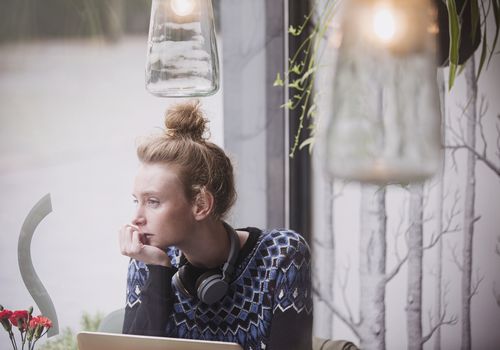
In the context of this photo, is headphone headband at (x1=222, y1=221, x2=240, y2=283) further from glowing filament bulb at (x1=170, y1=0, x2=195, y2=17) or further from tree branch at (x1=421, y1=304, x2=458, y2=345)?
tree branch at (x1=421, y1=304, x2=458, y2=345)

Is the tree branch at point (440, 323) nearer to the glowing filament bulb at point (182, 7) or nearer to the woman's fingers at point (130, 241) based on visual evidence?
the woman's fingers at point (130, 241)

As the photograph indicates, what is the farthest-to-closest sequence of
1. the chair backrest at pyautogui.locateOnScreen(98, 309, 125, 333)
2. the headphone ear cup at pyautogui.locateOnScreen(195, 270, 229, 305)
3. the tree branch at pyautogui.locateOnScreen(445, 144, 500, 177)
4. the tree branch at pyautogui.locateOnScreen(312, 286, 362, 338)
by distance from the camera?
the tree branch at pyautogui.locateOnScreen(312, 286, 362, 338) → the tree branch at pyautogui.locateOnScreen(445, 144, 500, 177) → the chair backrest at pyautogui.locateOnScreen(98, 309, 125, 333) → the headphone ear cup at pyautogui.locateOnScreen(195, 270, 229, 305)

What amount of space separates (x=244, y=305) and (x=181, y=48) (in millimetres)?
792

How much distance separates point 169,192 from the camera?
194 centimetres

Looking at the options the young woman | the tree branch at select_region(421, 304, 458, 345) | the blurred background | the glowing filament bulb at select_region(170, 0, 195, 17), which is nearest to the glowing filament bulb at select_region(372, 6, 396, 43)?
the blurred background

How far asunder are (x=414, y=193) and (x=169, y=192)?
123cm

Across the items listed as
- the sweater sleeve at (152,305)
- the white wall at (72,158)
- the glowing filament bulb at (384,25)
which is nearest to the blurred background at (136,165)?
the white wall at (72,158)

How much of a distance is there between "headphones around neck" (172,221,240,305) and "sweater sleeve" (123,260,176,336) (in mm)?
33

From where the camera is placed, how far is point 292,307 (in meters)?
1.95

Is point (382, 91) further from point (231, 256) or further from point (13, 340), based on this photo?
point (13, 340)

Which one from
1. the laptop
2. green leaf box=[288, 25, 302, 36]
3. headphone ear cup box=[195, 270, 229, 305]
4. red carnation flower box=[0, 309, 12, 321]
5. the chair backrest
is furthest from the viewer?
green leaf box=[288, 25, 302, 36]

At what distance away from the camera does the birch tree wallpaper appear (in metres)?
2.71

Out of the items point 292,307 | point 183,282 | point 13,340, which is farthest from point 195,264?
point 13,340

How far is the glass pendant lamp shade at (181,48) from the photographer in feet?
4.89
